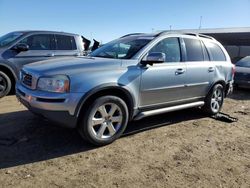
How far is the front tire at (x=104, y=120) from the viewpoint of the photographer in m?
4.50

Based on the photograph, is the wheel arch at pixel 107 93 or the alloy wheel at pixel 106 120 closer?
the wheel arch at pixel 107 93

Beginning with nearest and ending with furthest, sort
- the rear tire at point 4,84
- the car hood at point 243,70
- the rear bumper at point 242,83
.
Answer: the rear tire at point 4,84 → the rear bumper at point 242,83 → the car hood at point 243,70

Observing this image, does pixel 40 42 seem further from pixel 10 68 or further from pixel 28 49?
pixel 10 68

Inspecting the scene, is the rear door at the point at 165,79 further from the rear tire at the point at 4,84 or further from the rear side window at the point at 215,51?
the rear tire at the point at 4,84

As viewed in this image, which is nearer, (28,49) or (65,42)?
(28,49)

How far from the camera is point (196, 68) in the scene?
6.12 metres

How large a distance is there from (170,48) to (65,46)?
456 centimetres

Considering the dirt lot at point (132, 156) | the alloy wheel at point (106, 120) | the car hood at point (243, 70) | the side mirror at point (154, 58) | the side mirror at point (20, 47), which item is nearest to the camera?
the dirt lot at point (132, 156)

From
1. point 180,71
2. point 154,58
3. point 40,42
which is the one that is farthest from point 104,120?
point 40,42

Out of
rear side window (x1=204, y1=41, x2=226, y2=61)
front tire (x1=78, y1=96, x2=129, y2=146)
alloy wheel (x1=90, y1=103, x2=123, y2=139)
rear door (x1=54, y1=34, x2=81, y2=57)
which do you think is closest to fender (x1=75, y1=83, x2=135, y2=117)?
front tire (x1=78, y1=96, x2=129, y2=146)

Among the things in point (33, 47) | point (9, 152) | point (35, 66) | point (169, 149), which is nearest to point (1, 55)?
point (33, 47)

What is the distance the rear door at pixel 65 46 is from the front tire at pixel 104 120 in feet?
16.0

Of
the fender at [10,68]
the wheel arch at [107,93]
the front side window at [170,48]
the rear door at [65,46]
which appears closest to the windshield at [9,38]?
the fender at [10,68]

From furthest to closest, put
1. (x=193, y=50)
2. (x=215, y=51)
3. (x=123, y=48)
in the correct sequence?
(x=215, y=51) < (x=193, y=50) < (x=123, y=48)
